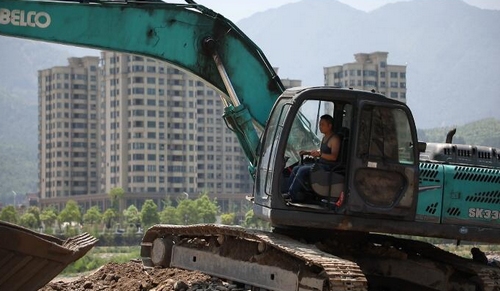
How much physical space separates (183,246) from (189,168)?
143m

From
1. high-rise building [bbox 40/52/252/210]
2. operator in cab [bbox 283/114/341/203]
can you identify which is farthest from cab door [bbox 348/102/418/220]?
high-rise building [bbox 40/52/252/210]

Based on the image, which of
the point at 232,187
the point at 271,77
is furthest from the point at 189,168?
the point at 271,77

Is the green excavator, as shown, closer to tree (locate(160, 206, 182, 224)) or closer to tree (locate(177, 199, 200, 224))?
tree (locate(160, 206, 182, 224))

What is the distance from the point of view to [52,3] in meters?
16.8

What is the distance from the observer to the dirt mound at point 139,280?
1627 centimetres

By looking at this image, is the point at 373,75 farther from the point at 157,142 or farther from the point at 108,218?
the point at 108,218

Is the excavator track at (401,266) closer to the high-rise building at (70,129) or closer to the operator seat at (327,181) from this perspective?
the operator seat at (327,181)

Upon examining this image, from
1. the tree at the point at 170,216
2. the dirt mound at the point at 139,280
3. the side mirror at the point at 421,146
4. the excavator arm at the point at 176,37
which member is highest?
the excavator arm at the point at 176,37

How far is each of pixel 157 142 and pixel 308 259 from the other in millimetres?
145677

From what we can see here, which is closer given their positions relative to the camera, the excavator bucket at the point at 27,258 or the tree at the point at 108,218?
the excavator bucket at the point at 27,258

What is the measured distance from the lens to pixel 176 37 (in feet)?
56.7

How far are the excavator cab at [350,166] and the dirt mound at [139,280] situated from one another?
162cm

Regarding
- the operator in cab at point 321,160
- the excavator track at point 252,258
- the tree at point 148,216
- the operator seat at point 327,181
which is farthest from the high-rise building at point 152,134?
the operator seat at point 327,181

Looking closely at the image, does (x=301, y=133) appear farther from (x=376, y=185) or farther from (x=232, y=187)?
(x=232, y=187)
